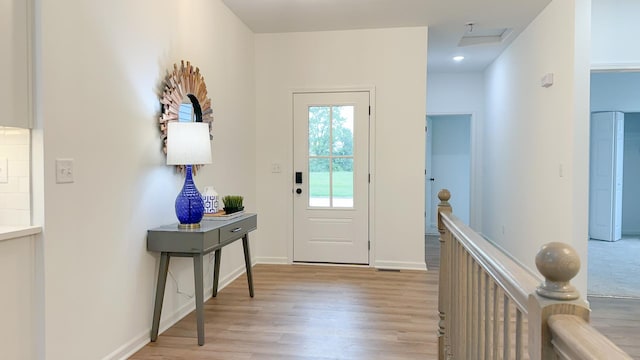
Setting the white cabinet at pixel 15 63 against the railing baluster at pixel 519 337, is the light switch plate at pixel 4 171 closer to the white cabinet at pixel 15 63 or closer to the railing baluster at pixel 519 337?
the white cabinet at pixel 15 63

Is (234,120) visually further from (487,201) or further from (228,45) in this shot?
(487,201)

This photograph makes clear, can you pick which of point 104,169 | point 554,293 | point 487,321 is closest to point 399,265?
point 104,169

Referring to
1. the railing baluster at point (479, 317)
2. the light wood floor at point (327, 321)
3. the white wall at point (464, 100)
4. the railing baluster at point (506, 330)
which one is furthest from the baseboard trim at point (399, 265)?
the railing baluster at point (506, 330)

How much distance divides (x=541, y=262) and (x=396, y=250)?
160 inches

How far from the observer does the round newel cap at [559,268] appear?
72 centimetres

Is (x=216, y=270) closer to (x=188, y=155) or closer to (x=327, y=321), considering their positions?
(x=327, y=321)

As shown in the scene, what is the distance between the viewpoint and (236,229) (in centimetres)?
323

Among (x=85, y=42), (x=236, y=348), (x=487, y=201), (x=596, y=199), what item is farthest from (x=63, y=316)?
(x=596, y=199)

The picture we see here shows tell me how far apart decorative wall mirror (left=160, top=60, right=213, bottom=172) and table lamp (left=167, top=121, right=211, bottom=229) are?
18cm

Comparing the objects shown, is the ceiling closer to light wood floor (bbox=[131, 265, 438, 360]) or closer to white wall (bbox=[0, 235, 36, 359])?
light wood floor (bbox=[131, 265, 438, 360])

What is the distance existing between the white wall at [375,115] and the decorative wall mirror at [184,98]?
143 centimetres

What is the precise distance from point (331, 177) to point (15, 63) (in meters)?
3.36

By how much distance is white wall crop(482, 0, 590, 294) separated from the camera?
3459mm

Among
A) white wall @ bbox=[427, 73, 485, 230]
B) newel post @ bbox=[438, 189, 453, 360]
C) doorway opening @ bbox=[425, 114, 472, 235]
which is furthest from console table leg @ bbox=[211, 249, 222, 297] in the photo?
doorway opening @ bbox=[425, 114, 472, 235]
